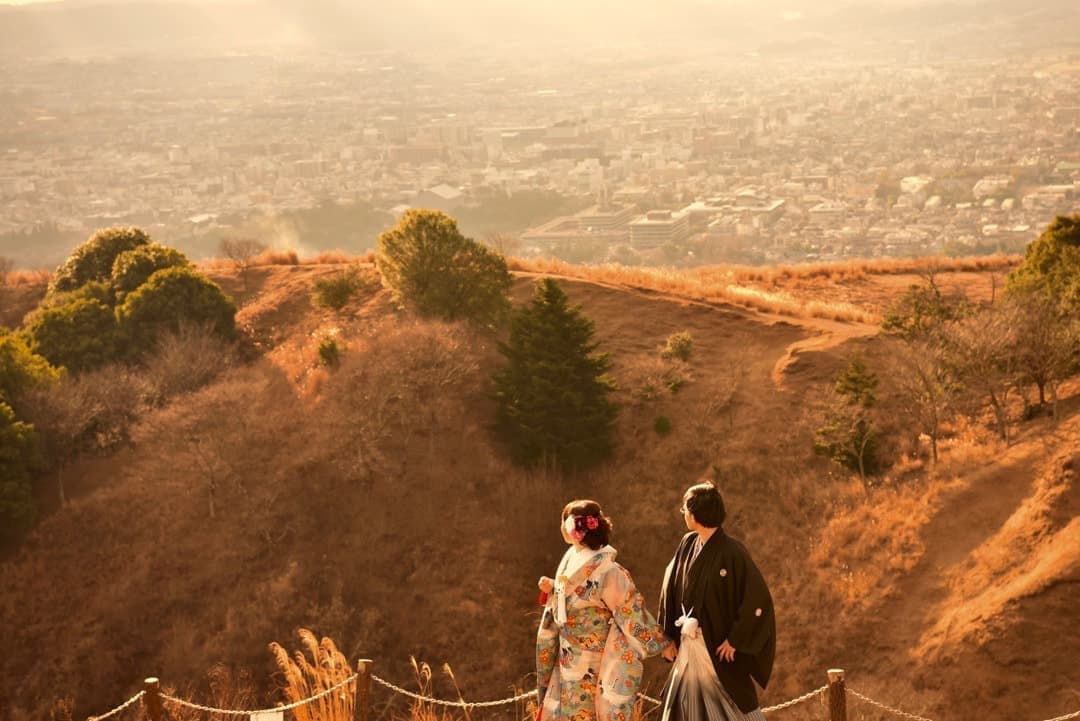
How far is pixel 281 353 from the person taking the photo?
32094mm

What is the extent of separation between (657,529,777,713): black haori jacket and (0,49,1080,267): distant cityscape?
4778 centimetres

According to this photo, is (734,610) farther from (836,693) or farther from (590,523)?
(836,693)

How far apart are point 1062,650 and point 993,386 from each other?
8.31 m

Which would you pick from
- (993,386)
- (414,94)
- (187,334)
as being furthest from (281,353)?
(414,94)

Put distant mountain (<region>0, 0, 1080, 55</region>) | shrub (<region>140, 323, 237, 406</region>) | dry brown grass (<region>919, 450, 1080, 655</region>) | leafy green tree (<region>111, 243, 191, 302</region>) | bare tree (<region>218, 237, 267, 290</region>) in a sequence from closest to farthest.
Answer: dry brown grass (<region>919, 450, 1080, 655</region>)
shrub (<region>140, 323, 237, 406</region>)
leafy green tree (<region>111, 243, 191, 302</region>)
bare tree (<region>218, 237, 267, 290</region>)
distant mountain (<region>0, 0, 1080, 55</region>)

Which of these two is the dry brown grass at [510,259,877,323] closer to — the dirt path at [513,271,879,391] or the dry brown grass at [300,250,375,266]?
the dirt path at [513,271,879,391]

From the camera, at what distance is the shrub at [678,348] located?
29.7 m

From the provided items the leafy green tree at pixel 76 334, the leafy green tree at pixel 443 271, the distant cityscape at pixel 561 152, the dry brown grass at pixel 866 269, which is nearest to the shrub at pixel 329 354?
the leafy green tree at pixel 443 271

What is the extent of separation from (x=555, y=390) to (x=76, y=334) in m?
14.6

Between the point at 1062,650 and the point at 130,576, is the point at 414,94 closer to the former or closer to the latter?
the point at 130,576

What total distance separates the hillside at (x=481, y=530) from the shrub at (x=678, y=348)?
1.80 feet

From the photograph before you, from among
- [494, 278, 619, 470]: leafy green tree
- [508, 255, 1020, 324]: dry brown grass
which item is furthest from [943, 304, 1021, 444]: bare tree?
[494, 278, 619, 470]: leafy green tree

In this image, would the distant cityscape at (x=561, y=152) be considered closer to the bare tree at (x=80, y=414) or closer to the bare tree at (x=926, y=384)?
the bare tree at (x=80, y=414)

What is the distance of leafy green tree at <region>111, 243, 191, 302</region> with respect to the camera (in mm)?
34438
